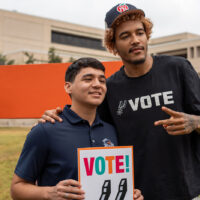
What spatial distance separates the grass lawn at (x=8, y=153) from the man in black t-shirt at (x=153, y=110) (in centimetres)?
333

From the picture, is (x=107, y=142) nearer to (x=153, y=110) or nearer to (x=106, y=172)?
(x=106, y=172)

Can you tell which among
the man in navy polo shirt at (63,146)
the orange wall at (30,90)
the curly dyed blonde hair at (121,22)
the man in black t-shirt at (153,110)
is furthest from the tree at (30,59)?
the man in navy polo shirt at (63,146)

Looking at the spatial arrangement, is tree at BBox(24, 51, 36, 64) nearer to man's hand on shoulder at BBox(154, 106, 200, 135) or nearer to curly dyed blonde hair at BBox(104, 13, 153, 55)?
curly dyed blonde hair at BBox(104, 13, 153, 55)

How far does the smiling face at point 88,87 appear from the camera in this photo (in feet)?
6.53

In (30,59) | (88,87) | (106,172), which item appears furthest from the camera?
(30,59)

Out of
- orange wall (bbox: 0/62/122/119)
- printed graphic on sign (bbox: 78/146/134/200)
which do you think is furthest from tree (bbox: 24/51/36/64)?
printed graphic on sign (bbox: 78/146/134/200)

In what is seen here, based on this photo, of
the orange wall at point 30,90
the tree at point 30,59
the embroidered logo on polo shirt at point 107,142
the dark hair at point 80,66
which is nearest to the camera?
the embroidered logo on polo shirt at point 107,142

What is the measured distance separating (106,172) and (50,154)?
14.0 inches

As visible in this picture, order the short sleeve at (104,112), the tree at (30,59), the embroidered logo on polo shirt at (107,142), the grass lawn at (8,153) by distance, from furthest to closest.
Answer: the tree at (30,59), the grass lawn at (8,153), the short sleeve at (104,112), the embroidered logo on polo shirt at (107,142)

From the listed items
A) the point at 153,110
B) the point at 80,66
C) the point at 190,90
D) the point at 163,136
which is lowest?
the point at 163,136

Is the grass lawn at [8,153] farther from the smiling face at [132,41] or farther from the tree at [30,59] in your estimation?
the tree at [30,59]

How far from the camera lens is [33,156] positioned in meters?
1.79

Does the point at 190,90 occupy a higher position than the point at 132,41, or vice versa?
the point at 132,41

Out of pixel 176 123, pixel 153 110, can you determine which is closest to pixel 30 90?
pixel 153 110
